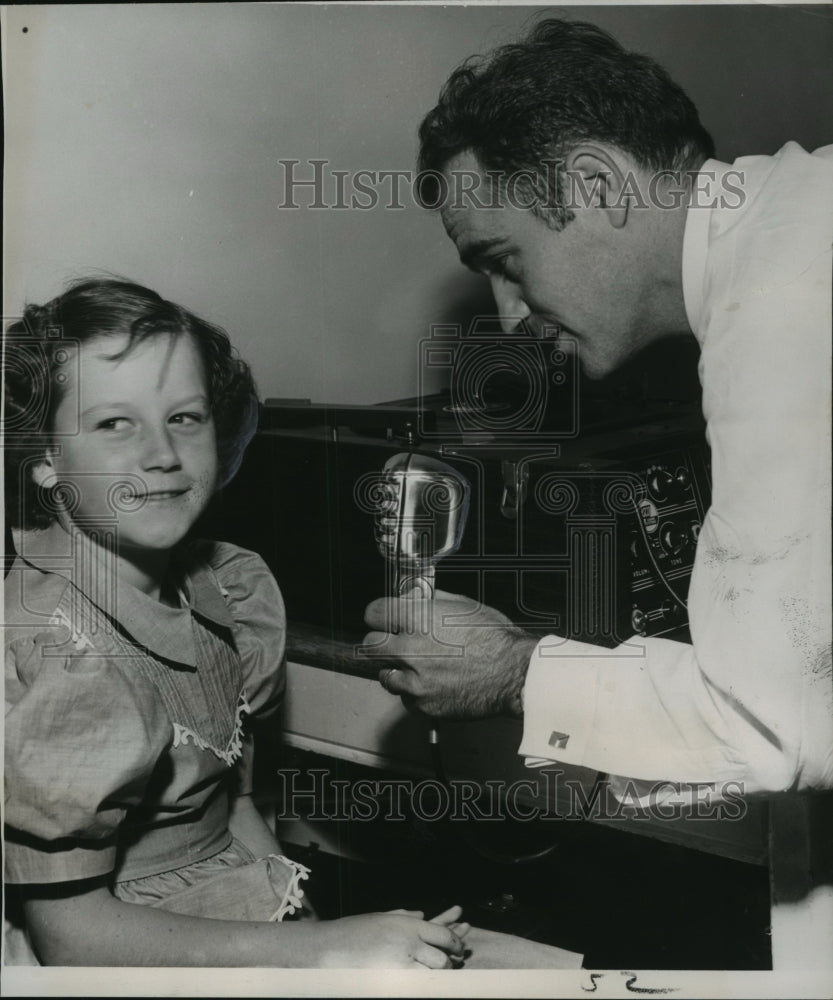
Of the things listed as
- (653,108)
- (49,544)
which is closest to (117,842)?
(49,544)

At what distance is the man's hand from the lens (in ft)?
4.10

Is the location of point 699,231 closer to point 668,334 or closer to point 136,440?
point 668,334

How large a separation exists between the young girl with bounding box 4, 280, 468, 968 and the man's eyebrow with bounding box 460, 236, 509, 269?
277 millimetres

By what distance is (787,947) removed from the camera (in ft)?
4.14

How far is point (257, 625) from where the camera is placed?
50.9 inches

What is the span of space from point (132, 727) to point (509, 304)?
2.00ft

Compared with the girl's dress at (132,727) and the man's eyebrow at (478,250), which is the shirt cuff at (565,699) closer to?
the girl's dress at (132,727)

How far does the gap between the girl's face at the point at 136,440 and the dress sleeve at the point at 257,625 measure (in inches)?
3.8

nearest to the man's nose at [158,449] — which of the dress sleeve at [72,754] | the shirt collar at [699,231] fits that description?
the dress sleeve at [72,754]

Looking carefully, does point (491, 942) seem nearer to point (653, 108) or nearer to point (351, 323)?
point (351, 323)

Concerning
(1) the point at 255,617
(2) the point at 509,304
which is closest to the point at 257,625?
(1) the point at 255,617

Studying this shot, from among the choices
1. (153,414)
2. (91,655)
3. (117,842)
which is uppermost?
(153,414)

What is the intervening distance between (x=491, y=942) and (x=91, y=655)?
0.55 m
